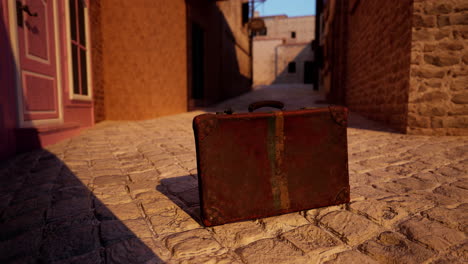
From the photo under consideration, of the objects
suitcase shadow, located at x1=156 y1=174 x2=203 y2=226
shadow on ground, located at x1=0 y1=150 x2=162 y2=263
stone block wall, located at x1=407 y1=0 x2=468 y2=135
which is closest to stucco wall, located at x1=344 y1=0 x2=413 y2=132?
stone block wall, located at x1=407 y1=0 x2=468 y2=135

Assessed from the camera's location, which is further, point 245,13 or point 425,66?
point 245,13

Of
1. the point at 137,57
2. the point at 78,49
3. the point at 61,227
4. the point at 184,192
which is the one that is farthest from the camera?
the point at 137,57

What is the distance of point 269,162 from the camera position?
5.01 feet

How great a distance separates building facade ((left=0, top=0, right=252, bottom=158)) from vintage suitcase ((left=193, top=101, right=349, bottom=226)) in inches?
110

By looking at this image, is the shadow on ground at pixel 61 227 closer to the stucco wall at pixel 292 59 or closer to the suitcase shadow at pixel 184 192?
the suitcase shadow at pixel 184 192

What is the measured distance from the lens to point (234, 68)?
13883 millimetres

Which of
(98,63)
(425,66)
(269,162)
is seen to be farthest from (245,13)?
(269,162)

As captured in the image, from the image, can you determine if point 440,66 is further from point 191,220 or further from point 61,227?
point 61,227

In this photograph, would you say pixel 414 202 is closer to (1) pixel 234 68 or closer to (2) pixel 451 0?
(2) pixel 451 0

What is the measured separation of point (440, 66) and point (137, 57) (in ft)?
19.9

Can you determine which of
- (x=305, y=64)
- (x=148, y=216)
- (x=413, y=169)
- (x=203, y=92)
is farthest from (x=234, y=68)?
(x=305, y=64)

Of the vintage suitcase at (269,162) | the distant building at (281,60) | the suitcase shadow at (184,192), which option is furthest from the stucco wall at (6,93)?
the distant building at (281,60)

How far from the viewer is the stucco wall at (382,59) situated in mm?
4311

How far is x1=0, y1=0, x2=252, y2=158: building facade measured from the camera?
3127mm
